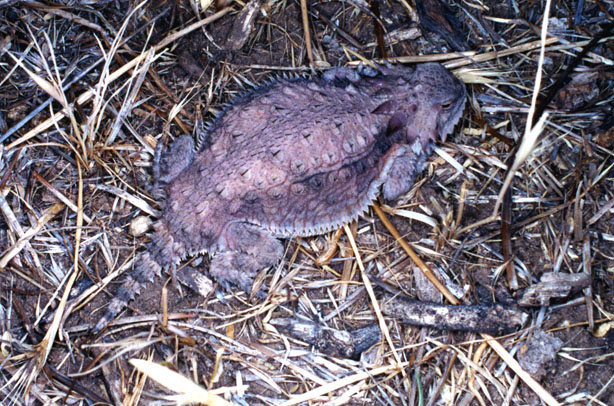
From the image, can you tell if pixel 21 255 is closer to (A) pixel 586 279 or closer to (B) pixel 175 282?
(B) pixel 175 282

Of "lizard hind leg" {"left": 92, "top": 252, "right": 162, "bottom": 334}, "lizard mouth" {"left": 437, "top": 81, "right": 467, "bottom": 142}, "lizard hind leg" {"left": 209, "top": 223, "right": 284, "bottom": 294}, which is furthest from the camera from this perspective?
"lizard mouth" {"left": 437, "top": 81, "right": 467, "bottom": 142}

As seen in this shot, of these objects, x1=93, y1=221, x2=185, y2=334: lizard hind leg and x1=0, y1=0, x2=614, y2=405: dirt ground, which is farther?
x1=93, y1=221, x2=185, y2=334: lizard hind leg

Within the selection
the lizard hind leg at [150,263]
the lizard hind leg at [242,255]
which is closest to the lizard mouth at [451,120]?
the lizard hind leg at [242,255]

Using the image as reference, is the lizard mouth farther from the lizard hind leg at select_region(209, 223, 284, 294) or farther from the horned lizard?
the lizard hind leg at select_region(209, 223, 284, 294)

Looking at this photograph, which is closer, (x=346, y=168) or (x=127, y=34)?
(x=346, y=168)

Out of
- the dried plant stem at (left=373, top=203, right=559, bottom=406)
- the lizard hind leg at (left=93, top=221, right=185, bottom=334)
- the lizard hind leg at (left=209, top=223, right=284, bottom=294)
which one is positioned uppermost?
the lizard hind leg at (left=93, top=221, right=185, bottom=334)

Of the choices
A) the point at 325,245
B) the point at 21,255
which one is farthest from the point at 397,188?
the point at 21,255

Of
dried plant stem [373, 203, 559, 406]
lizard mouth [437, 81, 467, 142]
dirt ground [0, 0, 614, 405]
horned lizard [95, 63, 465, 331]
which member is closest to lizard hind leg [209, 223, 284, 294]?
horned lizard [95, 63, 465, 331]

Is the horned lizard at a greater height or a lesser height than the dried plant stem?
greater
